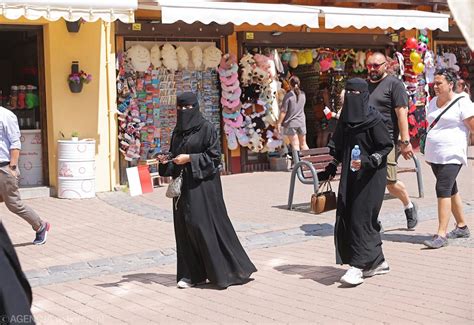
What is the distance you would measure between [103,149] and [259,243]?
16.3 ft

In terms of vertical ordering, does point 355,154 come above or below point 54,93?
below

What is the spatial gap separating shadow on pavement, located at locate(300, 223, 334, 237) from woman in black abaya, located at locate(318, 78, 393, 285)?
7.13 ft

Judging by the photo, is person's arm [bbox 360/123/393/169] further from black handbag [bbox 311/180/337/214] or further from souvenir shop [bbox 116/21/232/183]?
souvenir shop [bbox 116/21/232/183]

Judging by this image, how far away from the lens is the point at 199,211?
6426 mm

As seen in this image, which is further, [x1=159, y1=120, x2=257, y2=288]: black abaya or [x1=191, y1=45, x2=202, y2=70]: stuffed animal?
[x1=191, y1=45, x2=202, y2=70]: stuffed animal

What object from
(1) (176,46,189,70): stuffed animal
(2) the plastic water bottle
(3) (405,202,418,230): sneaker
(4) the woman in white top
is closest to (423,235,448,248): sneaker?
(4) the woman in white top

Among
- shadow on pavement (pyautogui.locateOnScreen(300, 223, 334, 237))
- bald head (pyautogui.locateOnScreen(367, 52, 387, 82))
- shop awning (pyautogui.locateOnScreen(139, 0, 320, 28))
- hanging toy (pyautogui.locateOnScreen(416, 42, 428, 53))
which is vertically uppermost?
shop awning (pyautogui.locateOnScreen(139, 0, 320, 28))

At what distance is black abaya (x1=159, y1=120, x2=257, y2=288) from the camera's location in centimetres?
640

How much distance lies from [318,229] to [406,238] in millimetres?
1106

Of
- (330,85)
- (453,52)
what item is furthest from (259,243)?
(453,52)

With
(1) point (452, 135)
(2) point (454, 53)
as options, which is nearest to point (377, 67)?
(1) point (452, 135)

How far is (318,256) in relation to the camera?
760 centimetres

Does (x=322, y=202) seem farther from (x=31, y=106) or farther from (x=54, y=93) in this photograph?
(x=31, y=106)

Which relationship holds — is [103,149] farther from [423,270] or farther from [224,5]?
[423,270]
